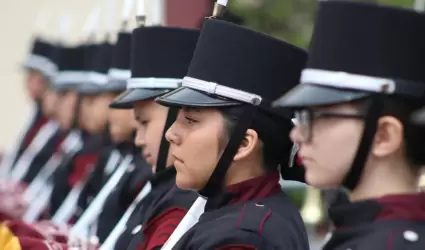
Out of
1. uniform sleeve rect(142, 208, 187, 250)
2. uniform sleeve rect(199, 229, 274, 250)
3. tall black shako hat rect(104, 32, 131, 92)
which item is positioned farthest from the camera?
tall black shako hat rect(104, 32, 131, 92)

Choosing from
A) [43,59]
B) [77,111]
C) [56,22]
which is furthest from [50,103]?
[56,22]

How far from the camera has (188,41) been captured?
7.87 ft

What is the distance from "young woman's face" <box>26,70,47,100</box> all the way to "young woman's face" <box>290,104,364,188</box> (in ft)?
11.7

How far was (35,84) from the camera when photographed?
4.95 m

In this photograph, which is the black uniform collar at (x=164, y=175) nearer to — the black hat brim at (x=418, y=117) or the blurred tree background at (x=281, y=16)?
the black hat brim at (x=418, y=117)

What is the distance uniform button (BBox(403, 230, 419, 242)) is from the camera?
4.51 ft

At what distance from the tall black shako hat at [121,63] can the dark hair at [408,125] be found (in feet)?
5.06

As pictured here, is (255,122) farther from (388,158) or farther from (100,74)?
(100,74)

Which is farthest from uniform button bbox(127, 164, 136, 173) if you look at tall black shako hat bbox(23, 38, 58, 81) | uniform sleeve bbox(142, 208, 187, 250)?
tall black shako hat bbox(23, 38, 58, 81)

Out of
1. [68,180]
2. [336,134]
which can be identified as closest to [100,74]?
[68,180]

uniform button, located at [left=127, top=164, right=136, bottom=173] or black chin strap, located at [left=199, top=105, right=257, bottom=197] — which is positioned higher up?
black chin strap, located at [left=199, top=105, right=257, bottom=197]

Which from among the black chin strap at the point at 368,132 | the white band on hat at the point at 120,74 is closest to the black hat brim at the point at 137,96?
the white band on hat at the point at 120,74

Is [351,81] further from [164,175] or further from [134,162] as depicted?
[134,162]

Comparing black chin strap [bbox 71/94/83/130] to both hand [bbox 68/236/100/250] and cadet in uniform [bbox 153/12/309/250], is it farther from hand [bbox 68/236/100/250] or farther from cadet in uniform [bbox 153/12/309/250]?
cadet in uniform [bbox 153/12/309/250]
